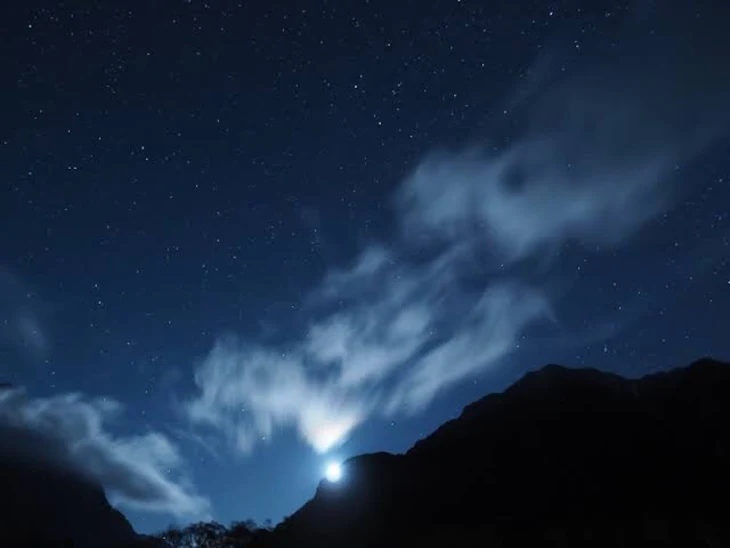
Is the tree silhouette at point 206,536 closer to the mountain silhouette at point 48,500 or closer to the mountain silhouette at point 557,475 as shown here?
the mountain silhouette at point 557,475

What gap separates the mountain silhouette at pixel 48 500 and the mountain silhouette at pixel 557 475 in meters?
79.0

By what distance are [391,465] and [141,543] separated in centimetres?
4365

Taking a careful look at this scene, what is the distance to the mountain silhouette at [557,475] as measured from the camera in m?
50.3

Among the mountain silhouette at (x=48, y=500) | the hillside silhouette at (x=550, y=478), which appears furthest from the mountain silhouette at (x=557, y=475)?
the mountain silhouette at (x=48, y=500)

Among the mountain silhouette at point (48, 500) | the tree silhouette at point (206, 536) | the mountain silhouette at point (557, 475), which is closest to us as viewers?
the mountain silhouette at point (557, 475)

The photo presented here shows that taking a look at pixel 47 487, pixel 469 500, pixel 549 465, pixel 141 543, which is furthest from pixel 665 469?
pixel 47 487

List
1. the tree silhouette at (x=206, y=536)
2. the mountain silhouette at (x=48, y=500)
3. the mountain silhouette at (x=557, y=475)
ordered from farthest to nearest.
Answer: the mountain silhouette at (x=48, y=500), the tree silhouette at (x=206, y=536), the mountain silhouette at (x=557, y=475)

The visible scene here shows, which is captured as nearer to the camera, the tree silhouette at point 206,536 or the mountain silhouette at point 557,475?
the mountain silhouette at point 557,475

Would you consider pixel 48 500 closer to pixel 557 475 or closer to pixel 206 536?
pixel 206 536

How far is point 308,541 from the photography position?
68625 mm

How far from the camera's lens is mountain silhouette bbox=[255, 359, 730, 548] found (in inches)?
1982

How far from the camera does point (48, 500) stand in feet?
454

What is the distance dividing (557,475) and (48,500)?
142m

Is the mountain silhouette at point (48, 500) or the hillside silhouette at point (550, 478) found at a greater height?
the mountain silhouette at point (48, 500)
